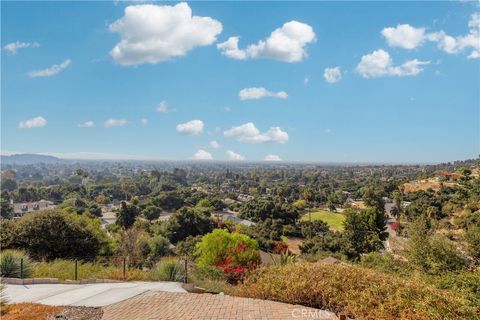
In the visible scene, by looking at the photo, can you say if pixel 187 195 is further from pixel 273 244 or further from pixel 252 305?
pixel 252 305

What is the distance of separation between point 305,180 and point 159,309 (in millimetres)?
112546

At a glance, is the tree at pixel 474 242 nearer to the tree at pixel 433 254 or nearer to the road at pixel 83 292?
the tree at pixel 433 254

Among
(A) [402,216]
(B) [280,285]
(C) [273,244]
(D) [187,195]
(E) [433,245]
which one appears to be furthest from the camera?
(D) [187,195]

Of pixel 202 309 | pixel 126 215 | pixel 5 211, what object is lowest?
pixel 5 211

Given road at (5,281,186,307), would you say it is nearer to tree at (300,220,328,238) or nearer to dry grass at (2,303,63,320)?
dry grass at (2,303,63,320)

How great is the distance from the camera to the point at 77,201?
58.2 meters

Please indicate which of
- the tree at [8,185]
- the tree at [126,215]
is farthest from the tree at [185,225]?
the tree at [8,185]

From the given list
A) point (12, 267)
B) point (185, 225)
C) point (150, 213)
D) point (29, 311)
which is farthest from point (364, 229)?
point (150, 213)

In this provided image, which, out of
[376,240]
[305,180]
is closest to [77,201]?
[376,240]

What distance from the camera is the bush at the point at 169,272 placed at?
31.4 feet

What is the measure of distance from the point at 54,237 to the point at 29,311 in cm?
838

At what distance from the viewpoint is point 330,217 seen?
50.2 m

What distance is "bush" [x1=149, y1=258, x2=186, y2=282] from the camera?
9586 millimetres

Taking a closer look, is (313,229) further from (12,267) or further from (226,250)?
(12,267)
